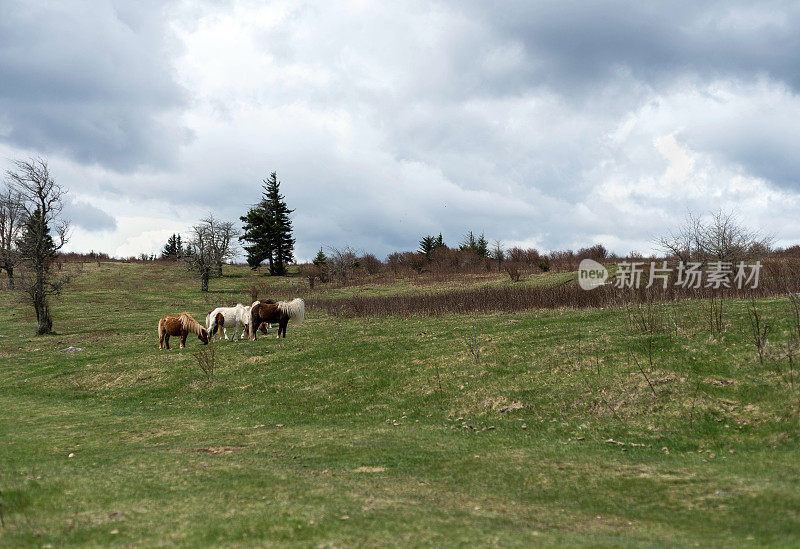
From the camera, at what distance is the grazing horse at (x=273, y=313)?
2586 centimetres

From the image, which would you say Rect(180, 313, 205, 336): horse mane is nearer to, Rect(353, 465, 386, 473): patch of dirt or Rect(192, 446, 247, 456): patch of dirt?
Rect(192, 446, 247, 456): patch of dirt

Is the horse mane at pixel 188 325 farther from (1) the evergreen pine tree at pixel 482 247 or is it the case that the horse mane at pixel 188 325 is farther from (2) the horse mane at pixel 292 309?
(1) the evergreen pine tree at pixel 482 247

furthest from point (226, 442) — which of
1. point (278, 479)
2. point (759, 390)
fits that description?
point (759, 390)

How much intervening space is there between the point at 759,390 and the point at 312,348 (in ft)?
53.9

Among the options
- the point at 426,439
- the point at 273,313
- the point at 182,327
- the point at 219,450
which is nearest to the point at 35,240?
the point at 182,327

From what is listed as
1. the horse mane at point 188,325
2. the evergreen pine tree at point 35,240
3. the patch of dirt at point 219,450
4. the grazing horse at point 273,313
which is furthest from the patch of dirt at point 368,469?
the evergreen pine tree at point 35,240

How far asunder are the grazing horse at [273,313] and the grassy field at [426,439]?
78.5 inches

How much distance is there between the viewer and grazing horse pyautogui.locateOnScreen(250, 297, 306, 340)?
84.8 ft

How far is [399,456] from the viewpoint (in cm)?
1015

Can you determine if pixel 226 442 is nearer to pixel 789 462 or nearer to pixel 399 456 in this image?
pixel 399 456

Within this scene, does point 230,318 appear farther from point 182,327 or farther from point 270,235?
point 270,235

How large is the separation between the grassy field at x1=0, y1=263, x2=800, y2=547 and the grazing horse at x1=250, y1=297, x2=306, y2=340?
199 cm

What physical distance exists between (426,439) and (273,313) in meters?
16.5

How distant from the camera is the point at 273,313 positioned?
1032 inches
